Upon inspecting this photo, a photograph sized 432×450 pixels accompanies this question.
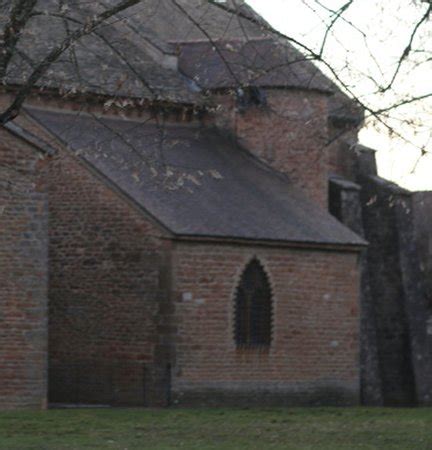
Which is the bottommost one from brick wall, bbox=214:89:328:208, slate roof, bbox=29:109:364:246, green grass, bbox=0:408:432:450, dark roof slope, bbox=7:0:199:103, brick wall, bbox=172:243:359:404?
green grass, bbox=0:408:432:450

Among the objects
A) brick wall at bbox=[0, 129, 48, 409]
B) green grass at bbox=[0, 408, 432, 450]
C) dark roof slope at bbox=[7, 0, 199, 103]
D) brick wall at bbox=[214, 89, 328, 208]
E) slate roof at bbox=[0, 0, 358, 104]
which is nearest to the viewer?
green grass at bbox=[0, 408, 432, 450]

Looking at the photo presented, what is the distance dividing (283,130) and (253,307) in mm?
6238

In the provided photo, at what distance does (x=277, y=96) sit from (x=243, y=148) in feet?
5.00

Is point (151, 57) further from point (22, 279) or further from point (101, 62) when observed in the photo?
point (22, 279)

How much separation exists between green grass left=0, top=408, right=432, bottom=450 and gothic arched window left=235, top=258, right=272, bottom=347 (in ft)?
10.8

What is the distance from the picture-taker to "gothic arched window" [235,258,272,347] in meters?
38.7

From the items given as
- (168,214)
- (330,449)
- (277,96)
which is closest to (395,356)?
(277,96)

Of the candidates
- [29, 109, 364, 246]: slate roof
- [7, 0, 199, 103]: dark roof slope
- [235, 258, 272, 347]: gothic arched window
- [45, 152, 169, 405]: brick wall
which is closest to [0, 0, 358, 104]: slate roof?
[7, 0, 199, 103]: dark roof slope

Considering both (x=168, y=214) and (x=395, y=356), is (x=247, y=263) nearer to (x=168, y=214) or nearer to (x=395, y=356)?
(x=168, y=214)

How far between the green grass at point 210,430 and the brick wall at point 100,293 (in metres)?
2.45

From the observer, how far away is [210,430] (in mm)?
28922

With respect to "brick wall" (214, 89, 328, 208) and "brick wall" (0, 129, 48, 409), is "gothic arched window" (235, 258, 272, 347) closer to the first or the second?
"brick wall" (214, 89, 328, 208)

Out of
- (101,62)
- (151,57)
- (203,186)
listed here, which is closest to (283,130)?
(151,57)

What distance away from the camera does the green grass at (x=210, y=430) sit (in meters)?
25.8
